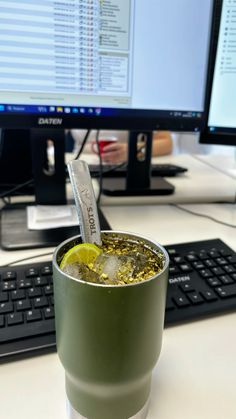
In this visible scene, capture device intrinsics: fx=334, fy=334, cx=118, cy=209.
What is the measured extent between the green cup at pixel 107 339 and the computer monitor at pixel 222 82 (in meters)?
0.47

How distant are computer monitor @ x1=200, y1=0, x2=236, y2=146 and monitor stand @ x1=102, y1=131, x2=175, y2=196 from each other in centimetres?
12

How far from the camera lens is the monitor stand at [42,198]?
20.6 inches

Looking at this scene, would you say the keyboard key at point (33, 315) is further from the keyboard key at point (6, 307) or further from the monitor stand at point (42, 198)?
the monitor stand at point (42, 198)

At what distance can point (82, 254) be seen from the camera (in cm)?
24

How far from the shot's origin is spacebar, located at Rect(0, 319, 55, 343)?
0.31 m

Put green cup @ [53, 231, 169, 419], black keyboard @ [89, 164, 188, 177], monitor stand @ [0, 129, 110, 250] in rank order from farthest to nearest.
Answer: black keyboard @ [89, 164, 188, 177]
monitor stand @ [0, 129, 110, 250]
green cup @ [53, 231, 169, 419]

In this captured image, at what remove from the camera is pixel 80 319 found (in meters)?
0.21

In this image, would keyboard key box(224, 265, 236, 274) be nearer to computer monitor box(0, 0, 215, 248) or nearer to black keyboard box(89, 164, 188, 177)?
computer monitor box(0, 0, 215, 248)

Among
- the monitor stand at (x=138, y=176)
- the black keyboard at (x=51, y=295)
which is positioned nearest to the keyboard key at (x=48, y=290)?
the black keyboard at (x=51, y=295)

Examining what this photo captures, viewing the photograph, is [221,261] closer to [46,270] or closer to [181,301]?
[181,301]

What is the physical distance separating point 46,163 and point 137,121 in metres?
0.18

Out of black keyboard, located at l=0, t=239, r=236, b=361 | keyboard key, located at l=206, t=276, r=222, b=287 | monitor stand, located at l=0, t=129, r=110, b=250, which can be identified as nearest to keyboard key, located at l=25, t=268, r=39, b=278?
black keyboard, located at l=0, t=239, r=236, b=361

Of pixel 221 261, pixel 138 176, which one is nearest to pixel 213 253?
pixel 221 261

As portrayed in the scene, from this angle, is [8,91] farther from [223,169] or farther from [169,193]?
[223,169]
